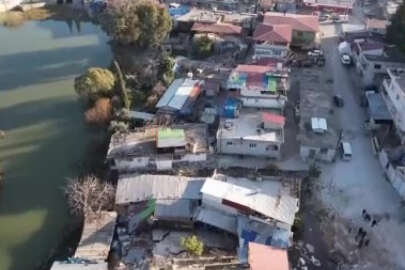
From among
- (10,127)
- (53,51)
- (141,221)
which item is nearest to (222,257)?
(141,221)

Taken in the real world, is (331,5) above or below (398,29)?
below

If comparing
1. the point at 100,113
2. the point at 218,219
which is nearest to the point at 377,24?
the point at 100,113

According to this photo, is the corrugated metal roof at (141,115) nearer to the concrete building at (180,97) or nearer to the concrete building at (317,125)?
the concrete building at (180,97)

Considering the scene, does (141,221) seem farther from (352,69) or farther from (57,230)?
(352,69)

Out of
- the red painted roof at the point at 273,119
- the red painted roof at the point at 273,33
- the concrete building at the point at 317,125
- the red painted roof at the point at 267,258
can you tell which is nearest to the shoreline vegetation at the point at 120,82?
the red painted roof at the point at 273,33

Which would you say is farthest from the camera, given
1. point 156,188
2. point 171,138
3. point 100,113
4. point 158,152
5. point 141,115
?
point 141,115

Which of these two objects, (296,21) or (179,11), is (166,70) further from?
(296,21)
